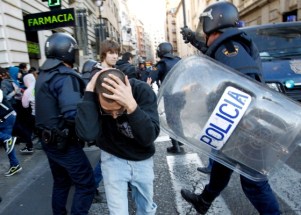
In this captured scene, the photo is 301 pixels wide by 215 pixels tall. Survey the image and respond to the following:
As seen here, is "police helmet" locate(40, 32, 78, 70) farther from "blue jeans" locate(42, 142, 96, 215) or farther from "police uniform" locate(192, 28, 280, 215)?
"police uniform" locate(192, 28, 280, 215)

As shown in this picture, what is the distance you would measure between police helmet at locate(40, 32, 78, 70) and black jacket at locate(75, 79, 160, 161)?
0.94m

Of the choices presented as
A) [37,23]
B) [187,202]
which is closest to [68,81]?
[187,202]

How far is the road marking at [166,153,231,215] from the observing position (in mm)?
3205

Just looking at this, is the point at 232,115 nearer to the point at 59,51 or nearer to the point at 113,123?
the point at 113,123

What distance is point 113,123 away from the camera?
2070 millimetres

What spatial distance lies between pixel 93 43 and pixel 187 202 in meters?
26.1

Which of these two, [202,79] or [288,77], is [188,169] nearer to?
[288,77]

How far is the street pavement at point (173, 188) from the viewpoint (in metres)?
3.21

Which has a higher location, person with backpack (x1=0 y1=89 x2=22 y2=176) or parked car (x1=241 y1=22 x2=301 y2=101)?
parked car (x1=241 y1=22 x2=301 y2=101)

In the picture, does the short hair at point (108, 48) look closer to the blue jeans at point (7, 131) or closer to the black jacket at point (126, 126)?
the black jacket at point (126, 126)

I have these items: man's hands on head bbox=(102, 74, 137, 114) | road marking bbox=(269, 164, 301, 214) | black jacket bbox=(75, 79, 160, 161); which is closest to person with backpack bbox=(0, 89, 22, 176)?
black jacket bbox=(75, 79, 160, 161)

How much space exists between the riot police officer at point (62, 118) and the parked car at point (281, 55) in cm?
305

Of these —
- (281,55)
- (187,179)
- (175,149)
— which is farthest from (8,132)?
(281,55)

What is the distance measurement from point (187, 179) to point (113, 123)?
2255 millimetres
